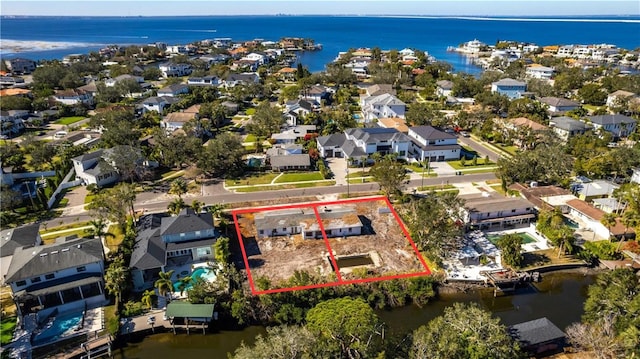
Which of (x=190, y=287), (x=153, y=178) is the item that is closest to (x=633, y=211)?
(x=190, y=287)

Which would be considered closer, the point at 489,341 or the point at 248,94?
the point at 489,341

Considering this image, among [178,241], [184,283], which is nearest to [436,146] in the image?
[178,241]

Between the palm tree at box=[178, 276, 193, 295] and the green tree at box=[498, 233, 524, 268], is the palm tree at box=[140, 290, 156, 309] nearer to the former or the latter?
the palm tree at box=[178, 276, 193, 295]

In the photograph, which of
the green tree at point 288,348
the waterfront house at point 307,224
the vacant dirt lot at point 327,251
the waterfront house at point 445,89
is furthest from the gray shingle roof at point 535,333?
the waterfront house at point 445,89

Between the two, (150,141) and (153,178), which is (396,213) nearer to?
(153,178)

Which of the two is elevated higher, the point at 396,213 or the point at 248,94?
the point at 248,94

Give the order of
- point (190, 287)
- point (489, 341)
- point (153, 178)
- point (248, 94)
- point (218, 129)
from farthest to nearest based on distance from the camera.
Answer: point (248, 94), point (218, 129), point (153, 178), point (190, 287), point (489, 341)

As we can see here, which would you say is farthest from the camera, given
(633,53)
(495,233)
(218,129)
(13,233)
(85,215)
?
(633,53)
